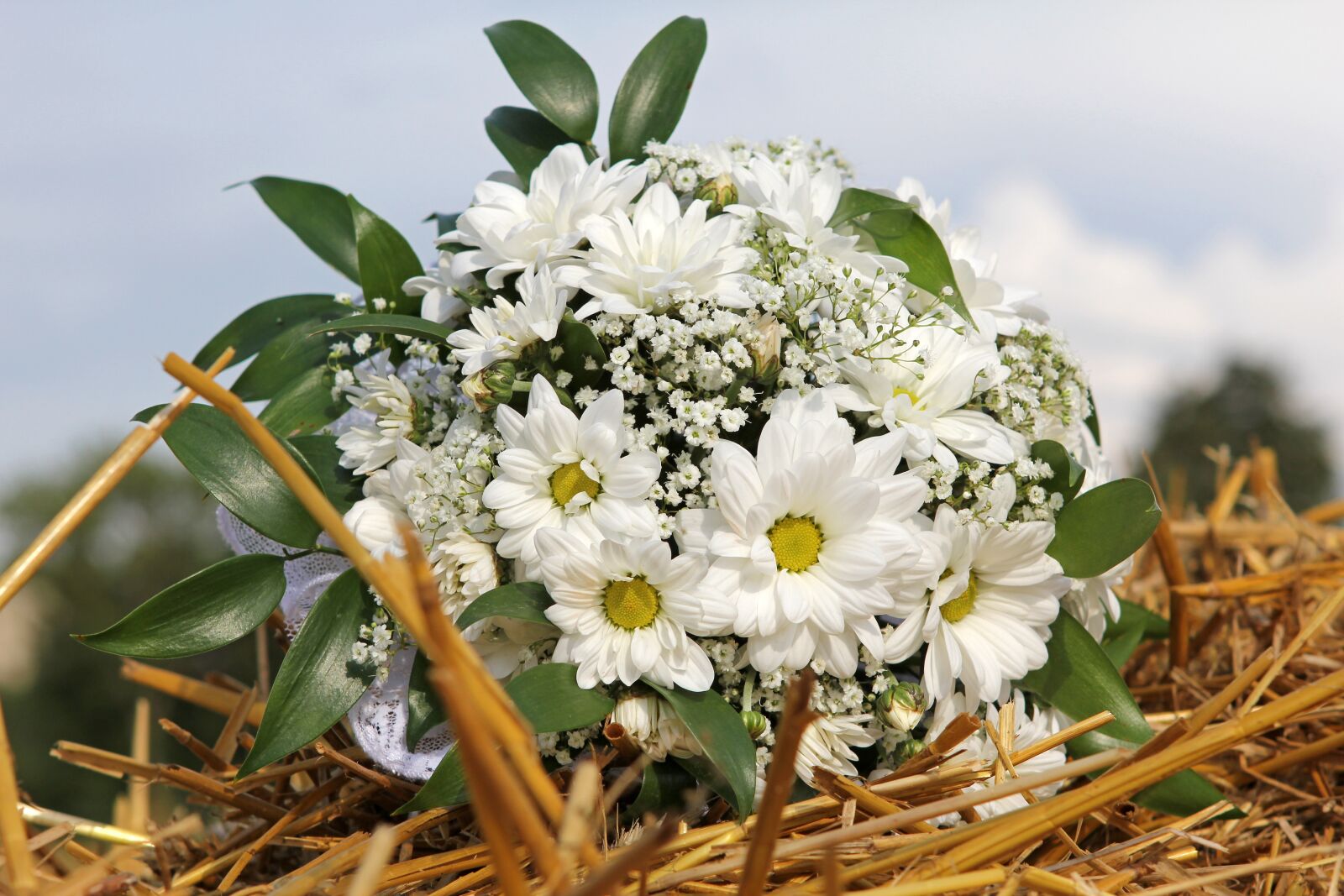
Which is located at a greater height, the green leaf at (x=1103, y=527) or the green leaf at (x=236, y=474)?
the green leaf at (x=236, y=474)

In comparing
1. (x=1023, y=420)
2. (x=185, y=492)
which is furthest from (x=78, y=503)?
(x=185, y=492)

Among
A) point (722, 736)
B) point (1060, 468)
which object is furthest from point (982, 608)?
point (722, 736)

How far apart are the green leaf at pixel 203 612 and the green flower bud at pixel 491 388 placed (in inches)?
8.8

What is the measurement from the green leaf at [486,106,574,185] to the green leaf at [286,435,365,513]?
0.93 ft

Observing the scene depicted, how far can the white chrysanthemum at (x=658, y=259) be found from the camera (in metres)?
0.65

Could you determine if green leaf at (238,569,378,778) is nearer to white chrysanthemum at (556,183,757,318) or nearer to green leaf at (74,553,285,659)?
green leaf at (74,553,285,659)

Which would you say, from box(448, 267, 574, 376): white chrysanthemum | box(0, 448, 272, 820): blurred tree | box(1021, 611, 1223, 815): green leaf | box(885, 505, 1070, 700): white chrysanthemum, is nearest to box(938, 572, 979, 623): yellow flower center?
box(885, 505, 1070, 700): white chrysanthemum

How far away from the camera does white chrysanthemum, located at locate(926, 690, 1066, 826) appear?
679mm

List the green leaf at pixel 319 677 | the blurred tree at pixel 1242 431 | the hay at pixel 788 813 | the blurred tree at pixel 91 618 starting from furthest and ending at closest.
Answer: the blurred tree at pixel 1242 431
the blurred tree at pixel 91 618
the green leaf at pixel 319 677
the hay at pixel 788 813

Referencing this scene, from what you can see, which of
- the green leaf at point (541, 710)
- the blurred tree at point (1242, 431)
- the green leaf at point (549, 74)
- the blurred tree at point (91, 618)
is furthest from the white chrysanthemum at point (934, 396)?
the blurred tree at point (1242, 431)

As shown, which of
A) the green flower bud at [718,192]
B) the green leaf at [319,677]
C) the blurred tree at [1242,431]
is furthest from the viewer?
the blurred tree at [1242,431]

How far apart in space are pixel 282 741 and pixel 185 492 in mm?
5683

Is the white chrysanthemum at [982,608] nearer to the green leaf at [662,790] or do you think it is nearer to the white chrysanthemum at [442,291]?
the green leaf at [662,790]

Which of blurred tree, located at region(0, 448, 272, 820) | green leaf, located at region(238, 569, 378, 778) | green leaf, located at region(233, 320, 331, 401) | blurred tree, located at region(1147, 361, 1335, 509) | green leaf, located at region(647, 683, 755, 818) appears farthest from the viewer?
blurred tree, located at region(1147, 361, 1335, 509)
